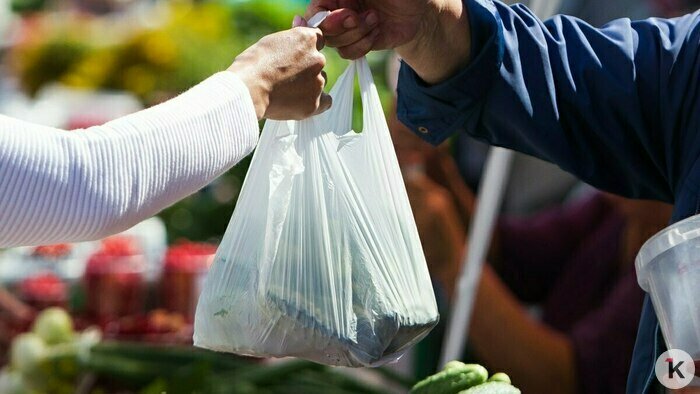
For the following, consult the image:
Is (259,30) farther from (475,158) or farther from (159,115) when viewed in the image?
(159,115)

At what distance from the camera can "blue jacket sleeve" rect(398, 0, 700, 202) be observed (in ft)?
Result: 4.06

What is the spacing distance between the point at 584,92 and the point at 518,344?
1.13 meters

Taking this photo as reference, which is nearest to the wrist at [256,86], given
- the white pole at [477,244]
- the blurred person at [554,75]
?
the blurred person at [554,75]

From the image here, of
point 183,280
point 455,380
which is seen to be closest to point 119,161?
point 455,380

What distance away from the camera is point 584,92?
49.9 inches

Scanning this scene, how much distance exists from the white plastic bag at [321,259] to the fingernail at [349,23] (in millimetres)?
125

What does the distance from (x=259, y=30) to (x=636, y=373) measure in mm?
3105

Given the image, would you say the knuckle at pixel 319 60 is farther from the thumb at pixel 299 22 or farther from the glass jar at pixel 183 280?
the glass jar at pixel 183 280

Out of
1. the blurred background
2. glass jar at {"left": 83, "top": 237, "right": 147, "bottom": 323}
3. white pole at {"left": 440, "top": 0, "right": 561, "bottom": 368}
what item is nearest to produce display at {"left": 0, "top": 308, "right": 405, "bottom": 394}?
the blurred background

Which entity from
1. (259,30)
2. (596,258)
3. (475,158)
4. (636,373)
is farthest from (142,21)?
(636,373)

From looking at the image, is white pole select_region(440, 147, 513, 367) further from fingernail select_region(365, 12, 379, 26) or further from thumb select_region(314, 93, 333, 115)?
thumb select_region(314, 93, 333, 115)

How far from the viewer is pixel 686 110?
1207 mm

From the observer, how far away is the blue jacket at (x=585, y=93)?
1234 mm

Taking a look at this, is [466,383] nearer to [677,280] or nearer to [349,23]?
[677,280]
